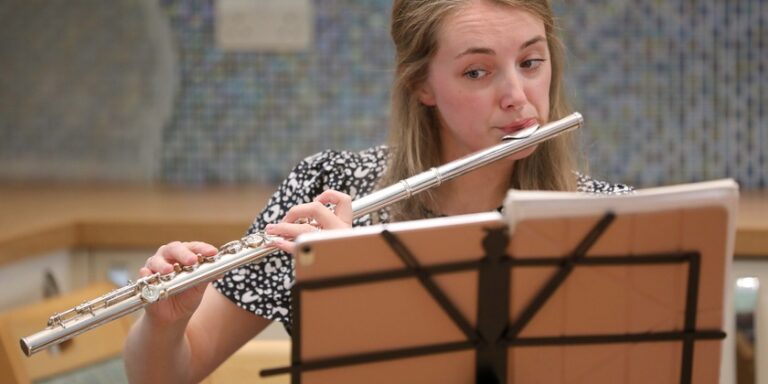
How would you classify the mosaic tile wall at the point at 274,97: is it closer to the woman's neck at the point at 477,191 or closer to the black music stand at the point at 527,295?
the woman's neck at the point at 477,191

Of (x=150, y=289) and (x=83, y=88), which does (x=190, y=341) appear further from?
(x=83, y=88)

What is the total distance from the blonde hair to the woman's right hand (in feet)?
1.28

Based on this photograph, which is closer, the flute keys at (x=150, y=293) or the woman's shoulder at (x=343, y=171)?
the flute keys at (x=150, y=293)

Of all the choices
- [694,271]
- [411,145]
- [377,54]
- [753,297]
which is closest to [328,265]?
[694,271]

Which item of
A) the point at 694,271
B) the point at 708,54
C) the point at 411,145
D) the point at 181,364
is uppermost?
the point at 708,54

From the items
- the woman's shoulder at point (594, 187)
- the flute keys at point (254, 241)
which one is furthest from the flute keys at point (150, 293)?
the woman's shoulder at point (594, 187)

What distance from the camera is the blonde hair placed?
5.36 feet

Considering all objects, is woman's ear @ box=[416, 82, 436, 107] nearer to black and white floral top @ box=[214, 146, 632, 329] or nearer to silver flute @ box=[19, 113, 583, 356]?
black and white floral top @ box=[214, 146, 632, 329]

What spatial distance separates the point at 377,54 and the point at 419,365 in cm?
181

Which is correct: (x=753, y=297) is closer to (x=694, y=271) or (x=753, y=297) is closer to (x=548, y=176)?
(x=548, y=176)

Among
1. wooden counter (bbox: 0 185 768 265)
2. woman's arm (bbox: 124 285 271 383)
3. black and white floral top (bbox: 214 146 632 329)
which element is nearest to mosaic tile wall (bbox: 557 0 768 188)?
wooden counter (bbox: 0 185 768 265)

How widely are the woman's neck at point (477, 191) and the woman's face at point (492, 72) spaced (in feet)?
0.32

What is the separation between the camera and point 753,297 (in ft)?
7.00

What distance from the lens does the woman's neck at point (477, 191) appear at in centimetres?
167
